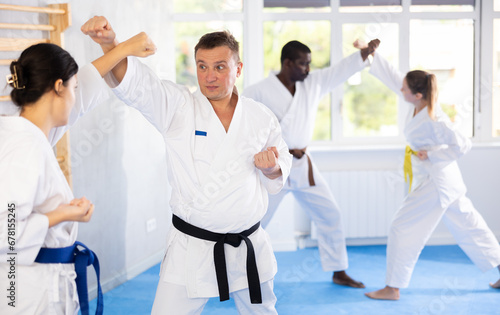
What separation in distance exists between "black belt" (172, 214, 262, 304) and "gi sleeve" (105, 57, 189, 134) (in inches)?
15.1

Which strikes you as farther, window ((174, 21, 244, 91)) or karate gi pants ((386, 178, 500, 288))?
window ((174, 21, 244, 91))

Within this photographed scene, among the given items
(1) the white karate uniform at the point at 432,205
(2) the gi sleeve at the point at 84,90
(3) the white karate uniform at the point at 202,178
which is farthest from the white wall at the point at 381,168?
(2) the gi sleeve at the point at 84,90

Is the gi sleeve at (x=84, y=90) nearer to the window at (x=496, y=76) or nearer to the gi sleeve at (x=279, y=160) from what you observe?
the gi sleeve at (x=279, y=160)

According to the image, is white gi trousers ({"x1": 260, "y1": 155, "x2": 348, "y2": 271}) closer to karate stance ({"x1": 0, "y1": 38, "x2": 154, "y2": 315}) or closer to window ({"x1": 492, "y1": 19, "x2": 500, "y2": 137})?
window ({"x1": 492, "y1": 19, "x2": 500, "y2": 137})

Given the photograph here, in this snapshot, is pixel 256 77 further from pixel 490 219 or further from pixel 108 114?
pixel 490 219

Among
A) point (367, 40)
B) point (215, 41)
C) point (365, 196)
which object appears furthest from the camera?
point (367, 40)

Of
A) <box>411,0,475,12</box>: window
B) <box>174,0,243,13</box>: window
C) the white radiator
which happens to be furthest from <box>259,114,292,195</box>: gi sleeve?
<box>411,0,475,12</box>: window

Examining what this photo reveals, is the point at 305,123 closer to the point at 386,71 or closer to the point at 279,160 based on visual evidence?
the point at 386,71

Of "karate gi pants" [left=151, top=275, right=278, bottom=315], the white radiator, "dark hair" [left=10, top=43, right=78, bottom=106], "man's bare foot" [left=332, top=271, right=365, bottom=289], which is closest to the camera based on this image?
"dark hair" [left=10, top=43, right=78, bottom=106]

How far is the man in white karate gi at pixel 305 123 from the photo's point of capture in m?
3.94

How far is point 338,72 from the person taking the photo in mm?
4059

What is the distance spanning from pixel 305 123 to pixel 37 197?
2.55 meters

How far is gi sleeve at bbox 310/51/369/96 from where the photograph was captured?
400cm

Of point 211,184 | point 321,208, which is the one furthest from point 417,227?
point 211,184
